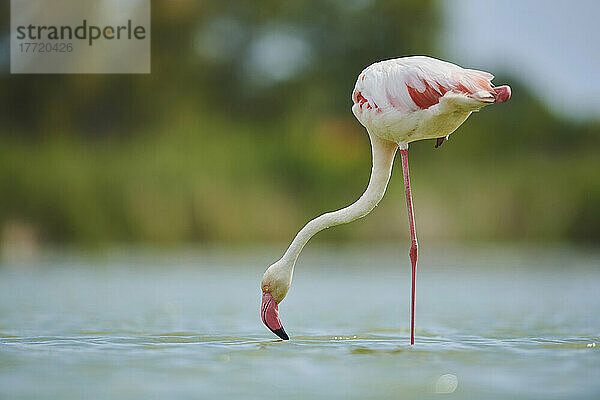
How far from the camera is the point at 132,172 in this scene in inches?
503

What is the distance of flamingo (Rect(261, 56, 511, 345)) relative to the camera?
4625mm

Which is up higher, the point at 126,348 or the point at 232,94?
the point at 232,94

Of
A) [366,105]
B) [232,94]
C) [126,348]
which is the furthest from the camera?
[232,94]

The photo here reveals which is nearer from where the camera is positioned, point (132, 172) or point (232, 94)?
point (132, 172)

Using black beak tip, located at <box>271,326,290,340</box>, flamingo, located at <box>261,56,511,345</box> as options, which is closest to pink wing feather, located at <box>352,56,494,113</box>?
flamingo, located at <box>261,56,511,345</box>

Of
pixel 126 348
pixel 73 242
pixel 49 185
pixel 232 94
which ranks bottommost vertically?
pixel 126 348

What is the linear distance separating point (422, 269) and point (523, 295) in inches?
102

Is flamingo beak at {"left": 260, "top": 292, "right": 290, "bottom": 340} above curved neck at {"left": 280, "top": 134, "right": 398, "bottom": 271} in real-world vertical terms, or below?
below

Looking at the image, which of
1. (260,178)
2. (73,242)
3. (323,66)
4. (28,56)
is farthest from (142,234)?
(323,66)

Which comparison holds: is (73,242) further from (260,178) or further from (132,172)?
(260,178)

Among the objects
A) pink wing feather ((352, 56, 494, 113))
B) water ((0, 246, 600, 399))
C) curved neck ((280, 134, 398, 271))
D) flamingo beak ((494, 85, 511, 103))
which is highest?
pink wing feather ((352, 56, 494, 113))

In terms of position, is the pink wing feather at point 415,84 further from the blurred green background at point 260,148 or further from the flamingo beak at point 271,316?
the blurred green background at point 260,148

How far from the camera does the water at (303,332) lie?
11.7ft

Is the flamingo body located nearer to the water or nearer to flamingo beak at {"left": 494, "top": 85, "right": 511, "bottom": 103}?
flamingo beak at {"left": 494, "top": 85, "right": 511, "bottom": 103}
